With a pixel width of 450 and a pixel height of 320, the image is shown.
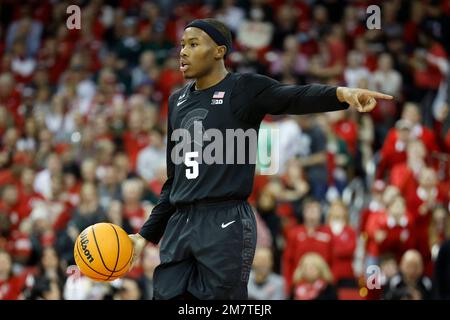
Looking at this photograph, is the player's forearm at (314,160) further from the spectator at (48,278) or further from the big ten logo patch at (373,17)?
the spectator at (48,278)

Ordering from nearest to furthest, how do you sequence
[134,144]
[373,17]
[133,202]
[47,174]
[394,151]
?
[394,151]
[133,202]
[47,174]
[134,144]
[373,17]

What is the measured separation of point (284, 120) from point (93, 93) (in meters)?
3.58

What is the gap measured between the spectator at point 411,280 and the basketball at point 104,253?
4381mm

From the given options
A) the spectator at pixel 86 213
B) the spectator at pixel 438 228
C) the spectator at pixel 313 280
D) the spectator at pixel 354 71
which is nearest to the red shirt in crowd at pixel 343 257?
the spectator at pixel 313 280

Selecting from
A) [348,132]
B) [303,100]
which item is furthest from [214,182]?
[348,132]

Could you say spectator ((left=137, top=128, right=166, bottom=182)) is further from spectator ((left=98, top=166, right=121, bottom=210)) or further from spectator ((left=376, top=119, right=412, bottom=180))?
spectator ((left=376, top=119, right=412, bottom=180))

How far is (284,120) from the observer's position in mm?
13805

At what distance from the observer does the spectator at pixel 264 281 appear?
35.5 feet

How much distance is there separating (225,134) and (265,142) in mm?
7285

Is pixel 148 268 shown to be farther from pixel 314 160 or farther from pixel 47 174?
pixel 47 174

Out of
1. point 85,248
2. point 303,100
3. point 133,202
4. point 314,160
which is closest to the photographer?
point 303,100

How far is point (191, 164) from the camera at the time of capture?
5.90m

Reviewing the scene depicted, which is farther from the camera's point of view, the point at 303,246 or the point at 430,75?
the point at 430,75

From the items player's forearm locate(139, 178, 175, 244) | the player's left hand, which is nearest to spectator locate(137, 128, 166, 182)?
player's forearm locate(139, 178, 175, 244)
